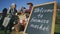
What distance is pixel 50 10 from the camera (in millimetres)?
2434

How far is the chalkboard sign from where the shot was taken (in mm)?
2352

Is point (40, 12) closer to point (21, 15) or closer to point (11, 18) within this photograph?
point (21, 15)

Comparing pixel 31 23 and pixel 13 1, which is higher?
pixel 13 1

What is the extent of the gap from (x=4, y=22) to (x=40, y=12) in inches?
38.8

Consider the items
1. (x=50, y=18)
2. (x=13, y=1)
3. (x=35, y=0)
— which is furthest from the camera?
(x=13, y=1)

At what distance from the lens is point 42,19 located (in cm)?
250

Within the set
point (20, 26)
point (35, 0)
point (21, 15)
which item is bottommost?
point (20, 26)

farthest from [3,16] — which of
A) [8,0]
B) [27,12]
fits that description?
[27,12]

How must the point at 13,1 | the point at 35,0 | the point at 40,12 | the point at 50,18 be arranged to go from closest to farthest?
1. the point at 50,18
2. the point at 40,12
3. the point at 35,0
4. the point at 13,1

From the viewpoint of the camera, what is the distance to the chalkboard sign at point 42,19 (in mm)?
2352

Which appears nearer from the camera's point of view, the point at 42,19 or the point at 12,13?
the point at 42,19

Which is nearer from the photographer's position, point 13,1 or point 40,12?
point 40,12

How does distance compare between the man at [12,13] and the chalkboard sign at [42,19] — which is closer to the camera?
the chalkboard sign at [42,19]

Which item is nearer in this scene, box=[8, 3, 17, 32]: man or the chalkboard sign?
the chalkboard sign
